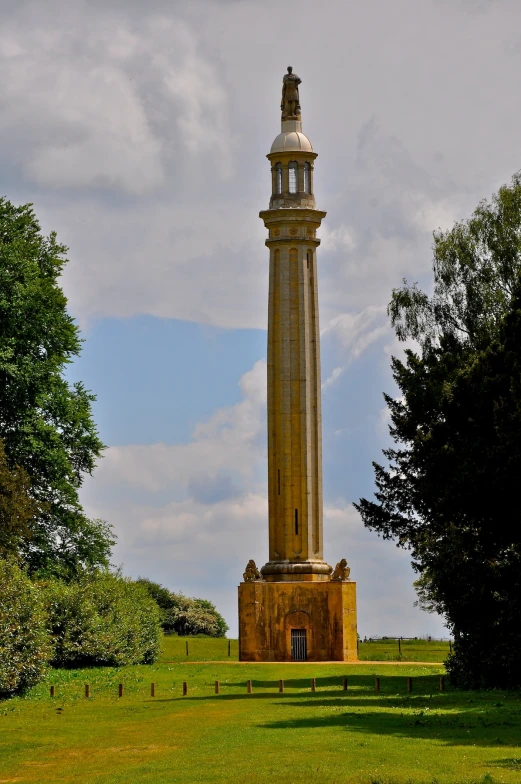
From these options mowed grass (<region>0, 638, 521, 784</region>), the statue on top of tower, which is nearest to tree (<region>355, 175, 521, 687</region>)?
mowed grass (<region>0, 638, 521, 784</region>)

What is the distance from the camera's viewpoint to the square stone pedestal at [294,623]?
61094 millimetres

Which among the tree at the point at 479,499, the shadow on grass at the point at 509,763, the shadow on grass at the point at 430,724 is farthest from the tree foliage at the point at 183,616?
the shadow on grass at the point at 509,763

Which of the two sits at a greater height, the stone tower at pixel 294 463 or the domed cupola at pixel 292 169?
the domed cupola at pixel 292 169

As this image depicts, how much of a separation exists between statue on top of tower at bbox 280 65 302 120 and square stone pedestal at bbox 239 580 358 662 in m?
23.0

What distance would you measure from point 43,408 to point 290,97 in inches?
853

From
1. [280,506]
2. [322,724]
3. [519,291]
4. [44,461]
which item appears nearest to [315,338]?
[280,506]

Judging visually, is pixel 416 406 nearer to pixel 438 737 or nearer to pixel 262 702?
pixel 262 702

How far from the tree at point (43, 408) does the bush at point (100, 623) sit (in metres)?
2.03

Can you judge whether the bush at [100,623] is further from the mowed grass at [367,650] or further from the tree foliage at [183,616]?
the tree foliage at [183,616]

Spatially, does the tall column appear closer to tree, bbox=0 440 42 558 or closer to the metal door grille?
the metal door grille

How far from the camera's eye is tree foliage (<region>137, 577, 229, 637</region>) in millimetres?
95213

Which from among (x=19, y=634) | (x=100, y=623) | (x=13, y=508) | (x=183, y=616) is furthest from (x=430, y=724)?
(x=183, y=616)

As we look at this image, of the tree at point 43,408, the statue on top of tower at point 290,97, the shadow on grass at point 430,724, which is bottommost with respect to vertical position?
the shadow on grass at point 430,724

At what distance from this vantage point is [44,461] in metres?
56.1
